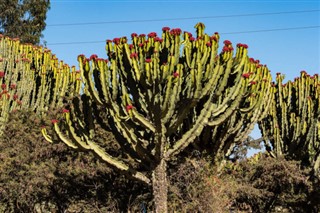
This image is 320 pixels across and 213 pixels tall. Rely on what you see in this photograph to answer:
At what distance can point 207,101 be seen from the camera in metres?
11.0

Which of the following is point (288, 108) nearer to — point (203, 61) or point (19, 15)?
point (203, 61)

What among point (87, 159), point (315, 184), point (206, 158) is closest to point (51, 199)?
point (87, 159)

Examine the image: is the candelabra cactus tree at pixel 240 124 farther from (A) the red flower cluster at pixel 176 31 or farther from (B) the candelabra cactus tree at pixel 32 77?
(B) the candelabra cactus tree at pixel 32 77

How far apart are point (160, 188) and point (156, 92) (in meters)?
2.27

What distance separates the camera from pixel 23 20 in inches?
1251

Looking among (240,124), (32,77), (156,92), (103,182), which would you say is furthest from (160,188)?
(32,77)

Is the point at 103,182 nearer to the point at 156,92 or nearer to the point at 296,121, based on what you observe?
the point at 156,92

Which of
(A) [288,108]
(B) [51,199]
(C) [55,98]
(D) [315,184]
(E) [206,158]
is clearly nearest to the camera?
(E) [206,158]

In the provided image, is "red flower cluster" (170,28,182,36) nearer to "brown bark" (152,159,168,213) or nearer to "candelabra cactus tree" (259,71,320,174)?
"brown bark" (152,159,168,213)

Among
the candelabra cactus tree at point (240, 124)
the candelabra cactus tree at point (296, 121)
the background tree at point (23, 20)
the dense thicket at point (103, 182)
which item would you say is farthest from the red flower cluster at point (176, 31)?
the background tree at point (23, 20)

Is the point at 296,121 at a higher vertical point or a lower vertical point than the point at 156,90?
higher

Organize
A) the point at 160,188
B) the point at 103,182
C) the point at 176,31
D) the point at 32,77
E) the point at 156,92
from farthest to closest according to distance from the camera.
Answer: the point at 32,77 < the point at 103,182 < the point at 160,188 < the point at 176,31 < the point at 156,92

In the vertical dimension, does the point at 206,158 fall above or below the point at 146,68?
below

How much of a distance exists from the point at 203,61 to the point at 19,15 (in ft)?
76.8
